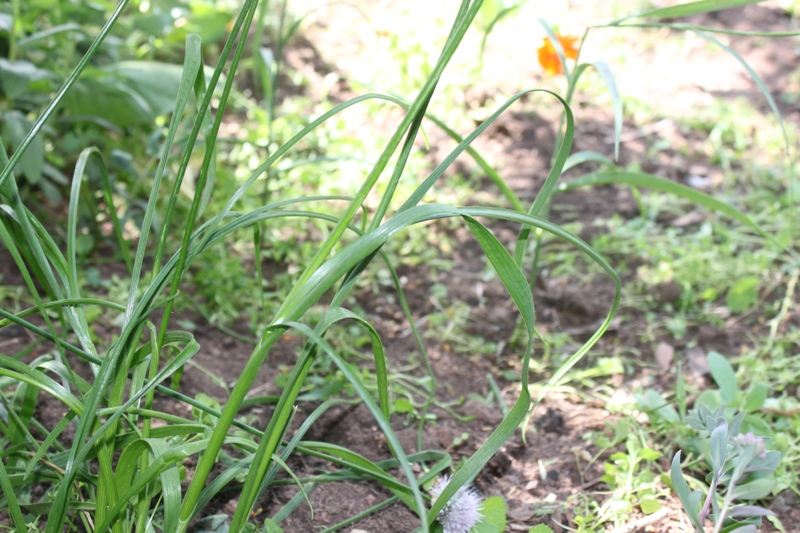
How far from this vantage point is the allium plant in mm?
884

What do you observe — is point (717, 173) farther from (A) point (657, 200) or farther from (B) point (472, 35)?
(B) point (472, 35)

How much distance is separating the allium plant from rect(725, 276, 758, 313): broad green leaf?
767 mm

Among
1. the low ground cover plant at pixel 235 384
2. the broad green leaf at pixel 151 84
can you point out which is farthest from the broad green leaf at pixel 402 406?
the broad green leaf at pixel 151 84

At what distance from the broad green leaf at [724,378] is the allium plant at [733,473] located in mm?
293

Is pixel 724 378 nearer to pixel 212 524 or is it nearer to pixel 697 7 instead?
pixel 697 7

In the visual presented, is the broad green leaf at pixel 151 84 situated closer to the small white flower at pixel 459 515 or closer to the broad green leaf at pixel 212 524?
the broad green leaf at pixel 212 524

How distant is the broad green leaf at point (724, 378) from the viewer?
127 cm

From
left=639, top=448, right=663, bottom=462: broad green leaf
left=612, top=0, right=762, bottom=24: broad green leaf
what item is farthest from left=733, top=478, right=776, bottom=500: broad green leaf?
left=612, top=0, right=762, bottom=24: broad green leaf

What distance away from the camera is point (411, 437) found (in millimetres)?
1252

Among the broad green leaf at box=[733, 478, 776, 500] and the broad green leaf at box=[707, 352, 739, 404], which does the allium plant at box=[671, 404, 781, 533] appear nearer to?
the broad green leaf at box=[733, 478, 776, 500]

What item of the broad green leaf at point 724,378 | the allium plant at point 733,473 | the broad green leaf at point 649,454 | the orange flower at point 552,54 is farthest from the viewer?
the orange flower at point 552,54

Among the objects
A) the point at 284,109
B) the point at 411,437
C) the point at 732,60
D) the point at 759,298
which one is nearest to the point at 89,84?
the point at 284,109

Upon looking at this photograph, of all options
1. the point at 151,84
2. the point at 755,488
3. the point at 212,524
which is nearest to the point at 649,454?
the point at 755,488

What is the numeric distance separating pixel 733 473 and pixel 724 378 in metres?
0.43
